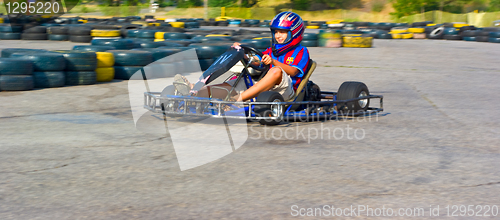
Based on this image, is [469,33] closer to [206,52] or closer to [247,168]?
[206,52]

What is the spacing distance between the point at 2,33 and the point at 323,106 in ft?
48.3

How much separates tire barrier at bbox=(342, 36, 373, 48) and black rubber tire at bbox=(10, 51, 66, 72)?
11.5m

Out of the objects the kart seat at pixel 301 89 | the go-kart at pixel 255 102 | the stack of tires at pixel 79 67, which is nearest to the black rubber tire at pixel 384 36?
the stack of tires at pixel 79 67

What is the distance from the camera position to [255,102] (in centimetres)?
424

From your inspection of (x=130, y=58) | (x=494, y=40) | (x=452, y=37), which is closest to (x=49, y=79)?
(x=130, y=58)

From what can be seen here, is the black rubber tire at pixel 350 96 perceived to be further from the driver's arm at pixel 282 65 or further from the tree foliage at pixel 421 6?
the tree foliage at pixel 421 6

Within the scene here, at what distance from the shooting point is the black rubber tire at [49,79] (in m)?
6.53

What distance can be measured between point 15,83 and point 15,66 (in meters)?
0.23

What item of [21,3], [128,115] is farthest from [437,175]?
[21,3]

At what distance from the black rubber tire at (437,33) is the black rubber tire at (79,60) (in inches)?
745

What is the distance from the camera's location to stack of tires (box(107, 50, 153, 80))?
7695mm

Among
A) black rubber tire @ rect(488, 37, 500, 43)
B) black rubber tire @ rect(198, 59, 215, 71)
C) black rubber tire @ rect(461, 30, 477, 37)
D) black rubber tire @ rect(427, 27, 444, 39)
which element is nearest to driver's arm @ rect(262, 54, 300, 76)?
black rubber tire @ rect(198, 59, 215, 71)

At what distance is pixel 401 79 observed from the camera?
8781 millimetres

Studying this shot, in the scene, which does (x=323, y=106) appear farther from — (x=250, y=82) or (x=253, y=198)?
(x=253, y=198)
